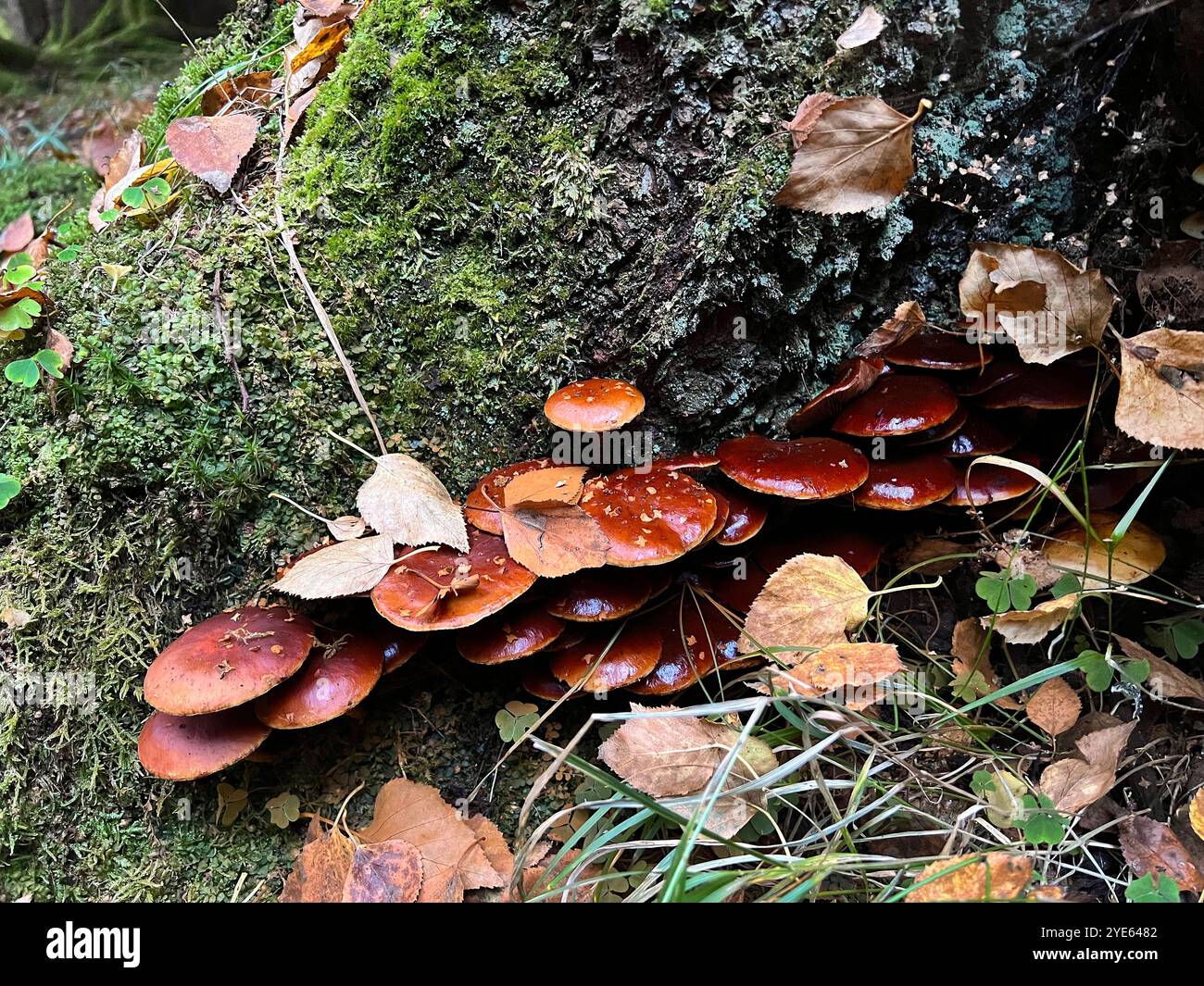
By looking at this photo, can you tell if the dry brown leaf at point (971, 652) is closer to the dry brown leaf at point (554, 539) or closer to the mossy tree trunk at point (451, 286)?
the mossy tree trunk at point (451, 286)

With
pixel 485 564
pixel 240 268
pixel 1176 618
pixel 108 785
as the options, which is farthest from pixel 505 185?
pixel 1176 618

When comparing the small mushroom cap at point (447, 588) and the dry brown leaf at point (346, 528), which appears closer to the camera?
the small mushroom cap at point (447, 588)

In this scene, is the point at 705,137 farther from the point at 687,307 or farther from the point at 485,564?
the point at 485,564

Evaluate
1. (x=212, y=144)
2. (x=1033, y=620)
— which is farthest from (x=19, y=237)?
(x=1033, y=620)

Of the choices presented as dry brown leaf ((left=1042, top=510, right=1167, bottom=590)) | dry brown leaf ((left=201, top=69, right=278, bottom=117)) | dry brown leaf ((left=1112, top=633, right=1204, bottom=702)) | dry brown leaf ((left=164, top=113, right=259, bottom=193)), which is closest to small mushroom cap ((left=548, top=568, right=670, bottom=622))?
dry brown leaf ((left=1042, top=510, right=1167, bottom=590))

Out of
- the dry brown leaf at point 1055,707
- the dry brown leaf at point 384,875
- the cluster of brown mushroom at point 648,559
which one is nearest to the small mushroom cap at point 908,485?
the cluster of brown mushroom at point 648,559

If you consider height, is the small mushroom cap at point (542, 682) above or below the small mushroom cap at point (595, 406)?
below

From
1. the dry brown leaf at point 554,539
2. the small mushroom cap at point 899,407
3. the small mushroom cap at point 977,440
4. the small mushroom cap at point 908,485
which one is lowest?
the small mushroom cap at point 908,485

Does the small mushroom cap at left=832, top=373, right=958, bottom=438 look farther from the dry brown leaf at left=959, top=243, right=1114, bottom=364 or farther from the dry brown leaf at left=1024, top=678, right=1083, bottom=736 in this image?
the dry brown leaf at left=1024, top=678, right=1083, bottom=736
